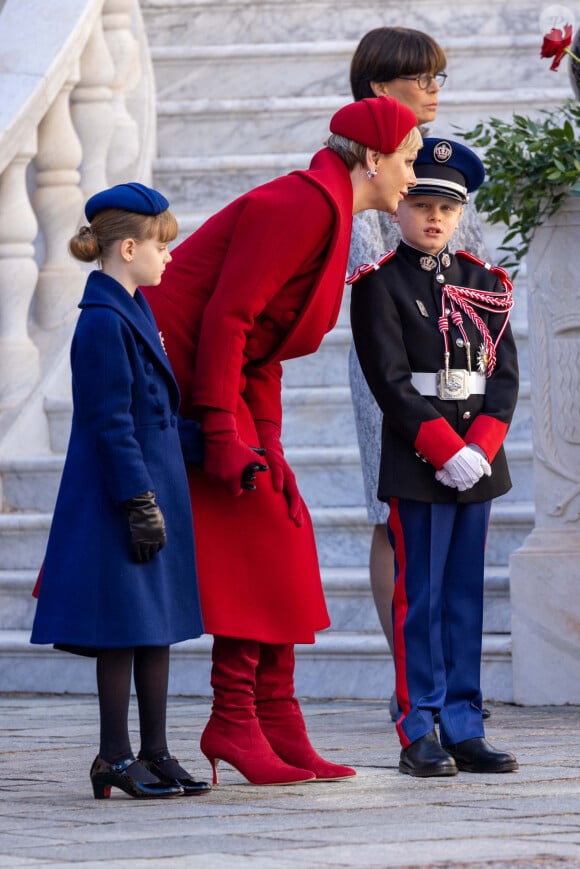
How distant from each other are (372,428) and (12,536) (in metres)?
1.60

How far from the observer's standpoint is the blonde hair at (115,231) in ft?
13.0

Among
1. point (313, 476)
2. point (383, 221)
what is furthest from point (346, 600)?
point (383, 221)

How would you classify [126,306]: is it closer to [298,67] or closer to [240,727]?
[240,727]

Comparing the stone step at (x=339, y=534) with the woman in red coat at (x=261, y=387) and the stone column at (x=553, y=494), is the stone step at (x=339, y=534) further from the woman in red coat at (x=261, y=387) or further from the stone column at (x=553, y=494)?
the woman in red coat at (x=261, y=387)

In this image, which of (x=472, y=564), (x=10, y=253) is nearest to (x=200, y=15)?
(x=10, y=253)

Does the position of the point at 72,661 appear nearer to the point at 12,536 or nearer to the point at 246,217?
the point at 12,536

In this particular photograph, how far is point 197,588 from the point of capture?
3922 millimetres

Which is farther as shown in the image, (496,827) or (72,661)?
(72,661)

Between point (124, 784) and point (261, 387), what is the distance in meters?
0.88

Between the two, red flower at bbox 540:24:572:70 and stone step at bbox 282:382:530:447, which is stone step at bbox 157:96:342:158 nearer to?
stone step at bbox 282:382:530:447

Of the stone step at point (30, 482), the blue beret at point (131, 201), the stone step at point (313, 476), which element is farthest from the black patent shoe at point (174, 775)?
the stone step at point (30, 482)

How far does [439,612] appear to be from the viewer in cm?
427

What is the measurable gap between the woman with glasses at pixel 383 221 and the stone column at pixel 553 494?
11.9 inches

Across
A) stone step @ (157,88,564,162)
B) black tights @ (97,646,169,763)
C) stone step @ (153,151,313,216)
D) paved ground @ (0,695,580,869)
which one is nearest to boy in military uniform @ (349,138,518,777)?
paved ground @ (0,695,580,869)
